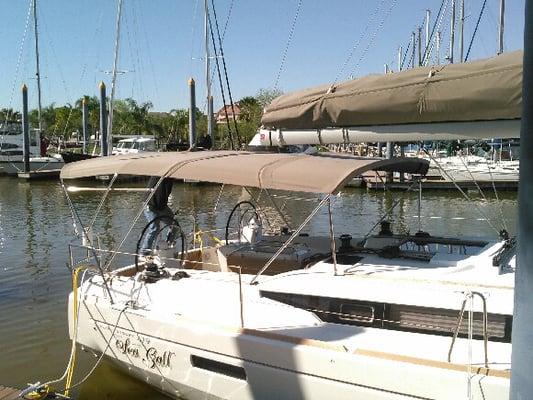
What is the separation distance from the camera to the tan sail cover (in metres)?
5.36

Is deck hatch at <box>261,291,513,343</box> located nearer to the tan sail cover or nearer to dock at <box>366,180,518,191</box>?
the tan sail cover

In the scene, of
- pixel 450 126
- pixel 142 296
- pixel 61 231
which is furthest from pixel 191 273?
pixel 61 231

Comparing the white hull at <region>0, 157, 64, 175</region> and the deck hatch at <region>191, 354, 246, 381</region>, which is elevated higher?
the white hull at <region>0, 157, 64, 175</region>

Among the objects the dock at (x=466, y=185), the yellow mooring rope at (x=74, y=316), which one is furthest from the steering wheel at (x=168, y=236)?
the dock at (x=466, y=185)

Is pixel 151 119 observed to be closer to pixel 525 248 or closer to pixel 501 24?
pixel 501 24

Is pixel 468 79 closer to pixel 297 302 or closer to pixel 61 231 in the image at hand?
pixel 297 302

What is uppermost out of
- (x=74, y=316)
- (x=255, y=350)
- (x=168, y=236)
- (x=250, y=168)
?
(x=250, y=168)

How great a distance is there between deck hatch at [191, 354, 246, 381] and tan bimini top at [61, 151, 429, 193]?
1.69 m

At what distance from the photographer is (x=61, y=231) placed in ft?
61.4

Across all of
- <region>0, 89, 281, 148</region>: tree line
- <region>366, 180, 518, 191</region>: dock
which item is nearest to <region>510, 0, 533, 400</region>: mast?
<region>366, 180, 518, 191</region>: dock

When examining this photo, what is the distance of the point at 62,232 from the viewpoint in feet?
60.7

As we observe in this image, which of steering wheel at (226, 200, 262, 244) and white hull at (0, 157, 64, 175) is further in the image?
white hull at (0, 157, 64, 175)

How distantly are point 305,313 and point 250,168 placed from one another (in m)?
1.50

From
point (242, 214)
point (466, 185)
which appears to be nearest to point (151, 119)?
point (466, 185)
